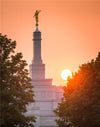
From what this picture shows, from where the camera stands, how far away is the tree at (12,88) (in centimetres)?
3859

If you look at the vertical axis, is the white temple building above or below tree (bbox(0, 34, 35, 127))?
above

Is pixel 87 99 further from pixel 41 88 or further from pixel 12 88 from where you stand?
pixel 41 88

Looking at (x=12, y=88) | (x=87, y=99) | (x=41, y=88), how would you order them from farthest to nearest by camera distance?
(x=41, y=88), (x=87, y=99), (x=12, y=88)

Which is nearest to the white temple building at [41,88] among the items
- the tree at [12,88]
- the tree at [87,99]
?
the tree at [87,99]

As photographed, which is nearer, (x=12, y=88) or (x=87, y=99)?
(x=12, y=88)

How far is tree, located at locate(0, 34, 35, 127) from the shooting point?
127ft

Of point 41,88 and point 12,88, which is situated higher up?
point 41,88

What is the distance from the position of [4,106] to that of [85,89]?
8.90m

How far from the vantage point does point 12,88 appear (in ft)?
128

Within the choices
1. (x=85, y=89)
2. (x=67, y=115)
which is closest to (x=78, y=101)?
(x=85, y=89)

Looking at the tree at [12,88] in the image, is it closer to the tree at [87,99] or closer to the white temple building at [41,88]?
the tree at [87,99]

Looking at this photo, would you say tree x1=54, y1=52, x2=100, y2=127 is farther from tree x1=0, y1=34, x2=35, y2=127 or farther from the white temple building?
the white temple building

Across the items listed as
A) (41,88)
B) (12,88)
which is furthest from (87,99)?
(41,88)

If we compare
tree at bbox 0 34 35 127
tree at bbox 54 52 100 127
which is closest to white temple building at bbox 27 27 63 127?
tree at bbox 54 52 100 127
